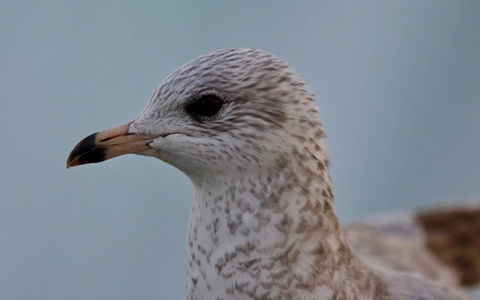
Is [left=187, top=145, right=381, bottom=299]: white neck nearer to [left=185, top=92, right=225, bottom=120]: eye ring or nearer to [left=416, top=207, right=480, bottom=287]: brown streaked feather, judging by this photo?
[left=185, top=92, right=225, bottom=120]: eye ring

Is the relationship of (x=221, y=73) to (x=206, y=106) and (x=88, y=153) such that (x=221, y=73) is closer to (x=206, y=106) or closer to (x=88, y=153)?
(x=206, y=106)

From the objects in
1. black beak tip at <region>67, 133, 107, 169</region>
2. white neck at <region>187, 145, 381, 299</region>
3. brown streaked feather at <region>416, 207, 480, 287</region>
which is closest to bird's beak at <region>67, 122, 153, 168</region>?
black beak tip at <region>67, 133, 107, 169</region>

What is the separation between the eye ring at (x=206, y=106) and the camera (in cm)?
94

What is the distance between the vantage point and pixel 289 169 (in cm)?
95

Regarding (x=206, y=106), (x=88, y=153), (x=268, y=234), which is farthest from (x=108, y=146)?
(x=268, y=234)

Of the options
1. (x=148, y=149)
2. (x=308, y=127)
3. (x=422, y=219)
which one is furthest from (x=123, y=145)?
(x=422, y=219)

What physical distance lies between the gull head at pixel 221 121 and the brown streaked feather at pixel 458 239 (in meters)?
0.85

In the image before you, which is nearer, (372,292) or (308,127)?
(308,127)

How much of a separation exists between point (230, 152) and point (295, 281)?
21cm

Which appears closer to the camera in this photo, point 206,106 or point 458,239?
point 206,106

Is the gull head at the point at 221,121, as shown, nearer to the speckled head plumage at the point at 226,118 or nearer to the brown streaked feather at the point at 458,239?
the speckled head plumage at the point at 226,118

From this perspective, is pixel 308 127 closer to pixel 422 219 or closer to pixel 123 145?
pixel 123 145

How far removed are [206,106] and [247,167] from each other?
100mm

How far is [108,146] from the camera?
0.98 metres
